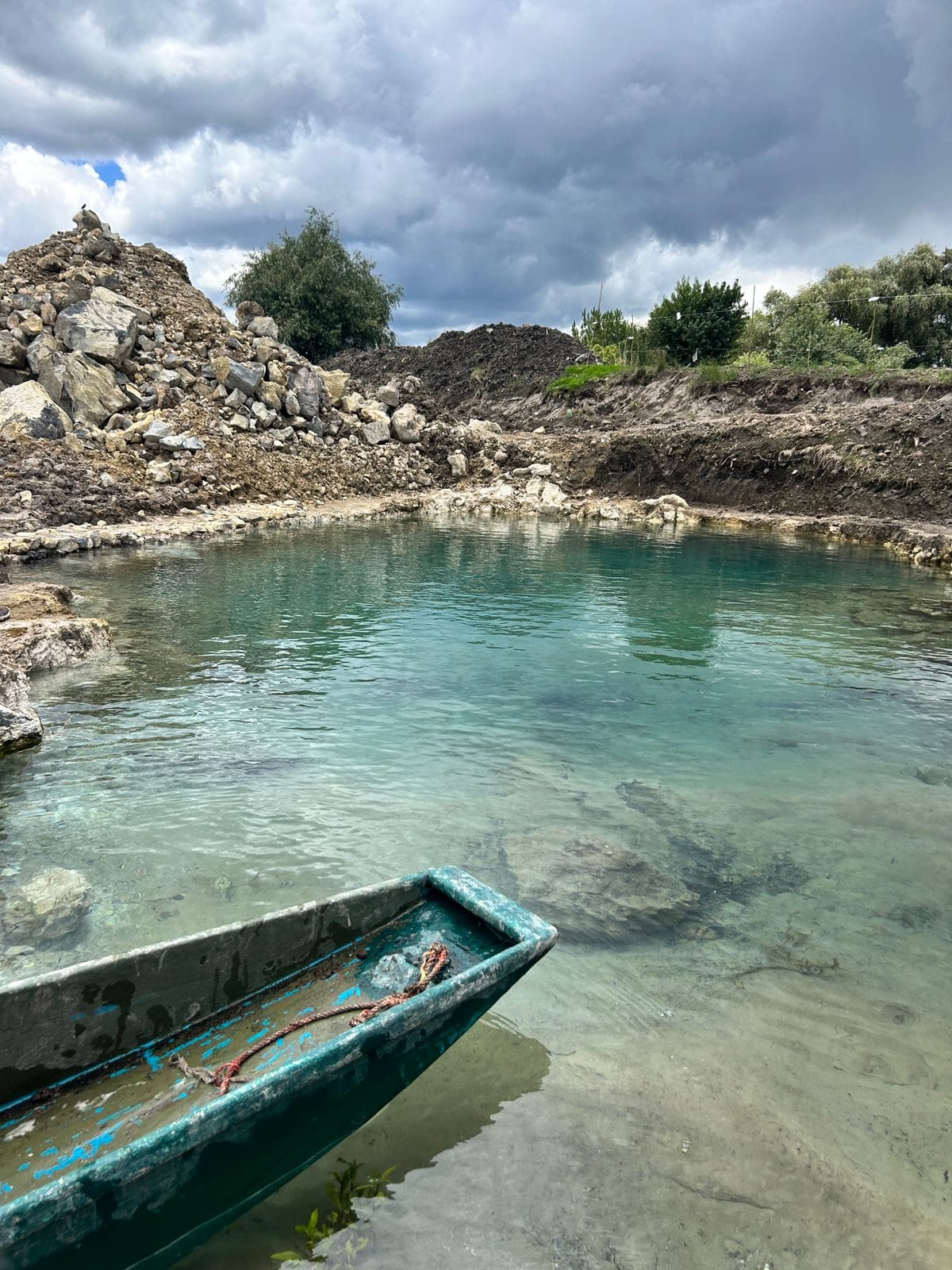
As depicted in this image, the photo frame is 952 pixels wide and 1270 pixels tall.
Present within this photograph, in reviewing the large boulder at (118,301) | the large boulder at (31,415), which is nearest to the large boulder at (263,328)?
the large boulder at (118,301)

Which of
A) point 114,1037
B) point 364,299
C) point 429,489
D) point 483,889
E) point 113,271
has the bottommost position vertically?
point 114,1037

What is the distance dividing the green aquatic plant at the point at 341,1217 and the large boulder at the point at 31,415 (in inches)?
1003

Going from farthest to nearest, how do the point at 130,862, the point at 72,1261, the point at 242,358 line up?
the point at 242,358 < the point at 130,862 < the point at 72,1261

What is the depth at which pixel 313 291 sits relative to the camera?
175ft

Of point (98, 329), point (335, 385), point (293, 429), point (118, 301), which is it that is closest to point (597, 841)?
point (293, 429)

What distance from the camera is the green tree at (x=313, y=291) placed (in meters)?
53.2

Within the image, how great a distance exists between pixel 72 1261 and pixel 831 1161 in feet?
10.3

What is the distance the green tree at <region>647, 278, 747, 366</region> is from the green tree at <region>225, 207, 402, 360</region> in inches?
927

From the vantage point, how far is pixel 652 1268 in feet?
9.58

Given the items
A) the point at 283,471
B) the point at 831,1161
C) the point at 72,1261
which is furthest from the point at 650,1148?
the point at 283,471

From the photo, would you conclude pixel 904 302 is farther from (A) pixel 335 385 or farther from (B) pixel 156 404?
(B) pixel 156 404

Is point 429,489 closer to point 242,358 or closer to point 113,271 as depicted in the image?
point 242,358

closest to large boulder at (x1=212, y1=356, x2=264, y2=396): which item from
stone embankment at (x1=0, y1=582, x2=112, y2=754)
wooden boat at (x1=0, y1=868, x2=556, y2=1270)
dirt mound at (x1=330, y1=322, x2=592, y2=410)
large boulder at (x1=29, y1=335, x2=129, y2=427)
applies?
large boulder at (x1=29, y1=335, x2=129, y2=427)

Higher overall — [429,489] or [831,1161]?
[429,489]
